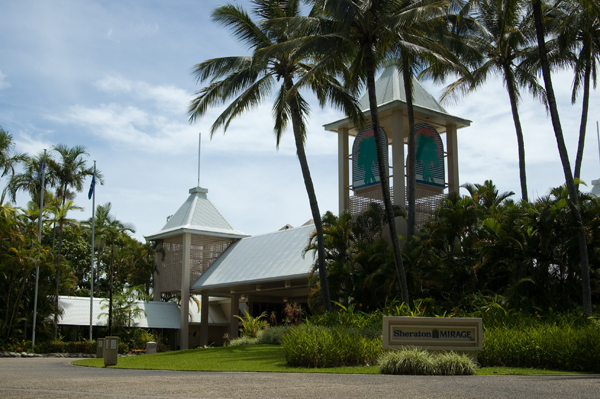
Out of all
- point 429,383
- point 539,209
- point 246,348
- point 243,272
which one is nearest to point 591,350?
point 429,383

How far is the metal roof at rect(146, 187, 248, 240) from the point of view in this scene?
33.2 m

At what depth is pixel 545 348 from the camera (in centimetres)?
1312

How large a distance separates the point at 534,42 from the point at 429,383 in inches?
705

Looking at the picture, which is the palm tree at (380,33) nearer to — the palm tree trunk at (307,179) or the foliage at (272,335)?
the palm tree trunk at (307,179)

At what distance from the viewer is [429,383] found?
9.20 meters

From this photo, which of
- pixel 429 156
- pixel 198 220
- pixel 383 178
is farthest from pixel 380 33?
pixel 198 220

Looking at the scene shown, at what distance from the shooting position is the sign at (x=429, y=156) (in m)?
25.1

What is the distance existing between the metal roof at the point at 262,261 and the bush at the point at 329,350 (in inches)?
471

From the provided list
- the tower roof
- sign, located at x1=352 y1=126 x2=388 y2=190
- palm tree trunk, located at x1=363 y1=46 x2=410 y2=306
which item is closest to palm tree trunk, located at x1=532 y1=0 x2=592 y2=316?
palm tree trunk, located at x1=363 y1=46 x2=410 y2=306

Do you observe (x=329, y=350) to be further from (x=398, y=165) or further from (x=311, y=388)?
(x=398, y=165)

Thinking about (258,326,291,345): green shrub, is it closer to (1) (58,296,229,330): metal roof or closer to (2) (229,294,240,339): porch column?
(2) (229,294,240,339): porch column

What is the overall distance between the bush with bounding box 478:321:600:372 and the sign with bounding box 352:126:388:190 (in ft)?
38.2

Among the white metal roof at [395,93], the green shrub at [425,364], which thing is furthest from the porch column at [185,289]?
the green shrub at [425,364]

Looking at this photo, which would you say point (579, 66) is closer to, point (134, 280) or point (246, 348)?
point (246, 348)
